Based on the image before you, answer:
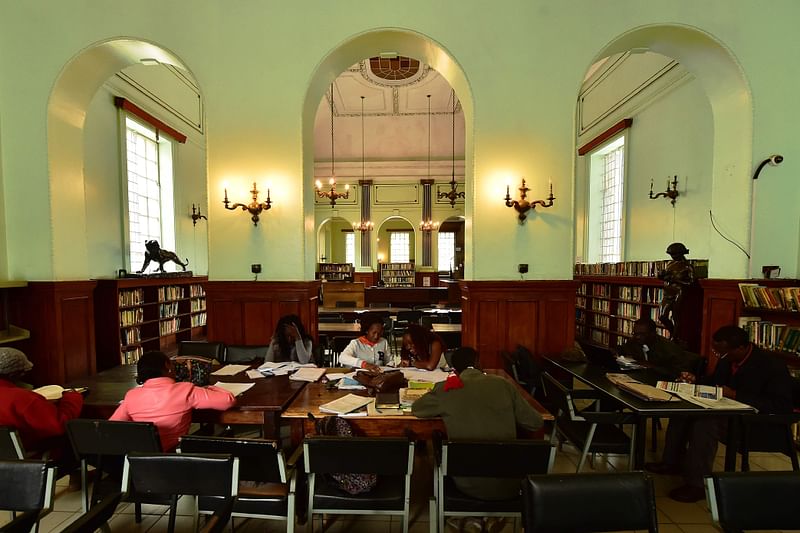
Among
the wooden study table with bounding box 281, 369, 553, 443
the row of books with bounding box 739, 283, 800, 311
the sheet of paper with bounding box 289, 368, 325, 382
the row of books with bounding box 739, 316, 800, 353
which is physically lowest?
the wooden study table with bounding box 281, 369, 553, 443

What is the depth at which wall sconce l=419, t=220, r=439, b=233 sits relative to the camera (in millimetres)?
13443

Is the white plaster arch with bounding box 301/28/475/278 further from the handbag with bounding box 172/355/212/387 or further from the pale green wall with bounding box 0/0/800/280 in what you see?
the handbag with bounding box 172/355/212/387

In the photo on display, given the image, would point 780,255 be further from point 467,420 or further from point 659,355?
point 467,420

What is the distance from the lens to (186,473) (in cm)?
167

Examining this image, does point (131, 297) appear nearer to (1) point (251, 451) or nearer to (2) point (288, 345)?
(2) point (288, 345)

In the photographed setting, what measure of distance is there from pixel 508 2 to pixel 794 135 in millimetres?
3430

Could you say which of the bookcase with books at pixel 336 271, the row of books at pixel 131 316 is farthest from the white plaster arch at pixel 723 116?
the bookcase with books at pixel 336 271

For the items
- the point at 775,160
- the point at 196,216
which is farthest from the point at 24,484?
the point at 196,216

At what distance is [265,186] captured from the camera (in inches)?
178

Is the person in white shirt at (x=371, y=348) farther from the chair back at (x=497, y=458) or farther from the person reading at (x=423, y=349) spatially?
the chair back at (x=497, y=458)

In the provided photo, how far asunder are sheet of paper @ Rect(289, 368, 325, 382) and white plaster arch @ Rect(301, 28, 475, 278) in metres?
1.68

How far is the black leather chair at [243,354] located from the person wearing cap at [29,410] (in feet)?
4.66

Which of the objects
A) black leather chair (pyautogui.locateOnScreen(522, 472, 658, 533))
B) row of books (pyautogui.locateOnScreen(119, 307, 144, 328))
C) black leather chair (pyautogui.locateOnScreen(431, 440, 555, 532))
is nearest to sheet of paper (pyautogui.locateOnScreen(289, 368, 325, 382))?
black leather chair (pyautogui.locateOnScreen(431, 440, 555, 532))

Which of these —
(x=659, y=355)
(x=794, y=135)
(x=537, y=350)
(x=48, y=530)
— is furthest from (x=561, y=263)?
(x=48, y=530)
